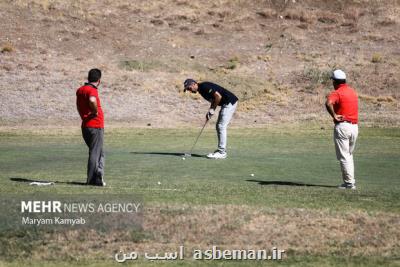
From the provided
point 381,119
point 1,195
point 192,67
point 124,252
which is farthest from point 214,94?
point 192,67

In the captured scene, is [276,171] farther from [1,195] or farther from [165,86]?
[165,86]

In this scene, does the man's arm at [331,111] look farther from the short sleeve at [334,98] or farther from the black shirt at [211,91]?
the black shirt at [211,91]

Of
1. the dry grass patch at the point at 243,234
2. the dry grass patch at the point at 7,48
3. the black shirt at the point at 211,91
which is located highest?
the dry grass patch at the point at 7,48

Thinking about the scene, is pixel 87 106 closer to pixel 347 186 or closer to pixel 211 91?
pixel 347 186

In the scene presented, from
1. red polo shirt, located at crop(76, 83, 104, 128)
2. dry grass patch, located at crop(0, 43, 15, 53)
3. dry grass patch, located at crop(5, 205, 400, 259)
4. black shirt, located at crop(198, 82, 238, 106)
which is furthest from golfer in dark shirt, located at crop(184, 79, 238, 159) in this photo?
dry grass patch, located at crop(0, 43, 15, 53)

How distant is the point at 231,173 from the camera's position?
1731 cm

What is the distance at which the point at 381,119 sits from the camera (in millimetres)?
36469

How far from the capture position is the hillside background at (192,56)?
39.8 meters

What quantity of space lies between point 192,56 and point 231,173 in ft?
104

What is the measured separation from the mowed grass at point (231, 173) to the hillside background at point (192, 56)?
10994mm

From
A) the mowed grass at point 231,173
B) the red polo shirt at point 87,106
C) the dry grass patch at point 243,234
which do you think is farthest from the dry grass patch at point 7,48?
the dry grass patch at point 243,234

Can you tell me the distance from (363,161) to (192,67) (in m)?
27.5

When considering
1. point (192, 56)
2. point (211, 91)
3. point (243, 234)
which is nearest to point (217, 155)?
point (211, 91)

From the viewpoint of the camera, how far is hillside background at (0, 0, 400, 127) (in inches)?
1565
